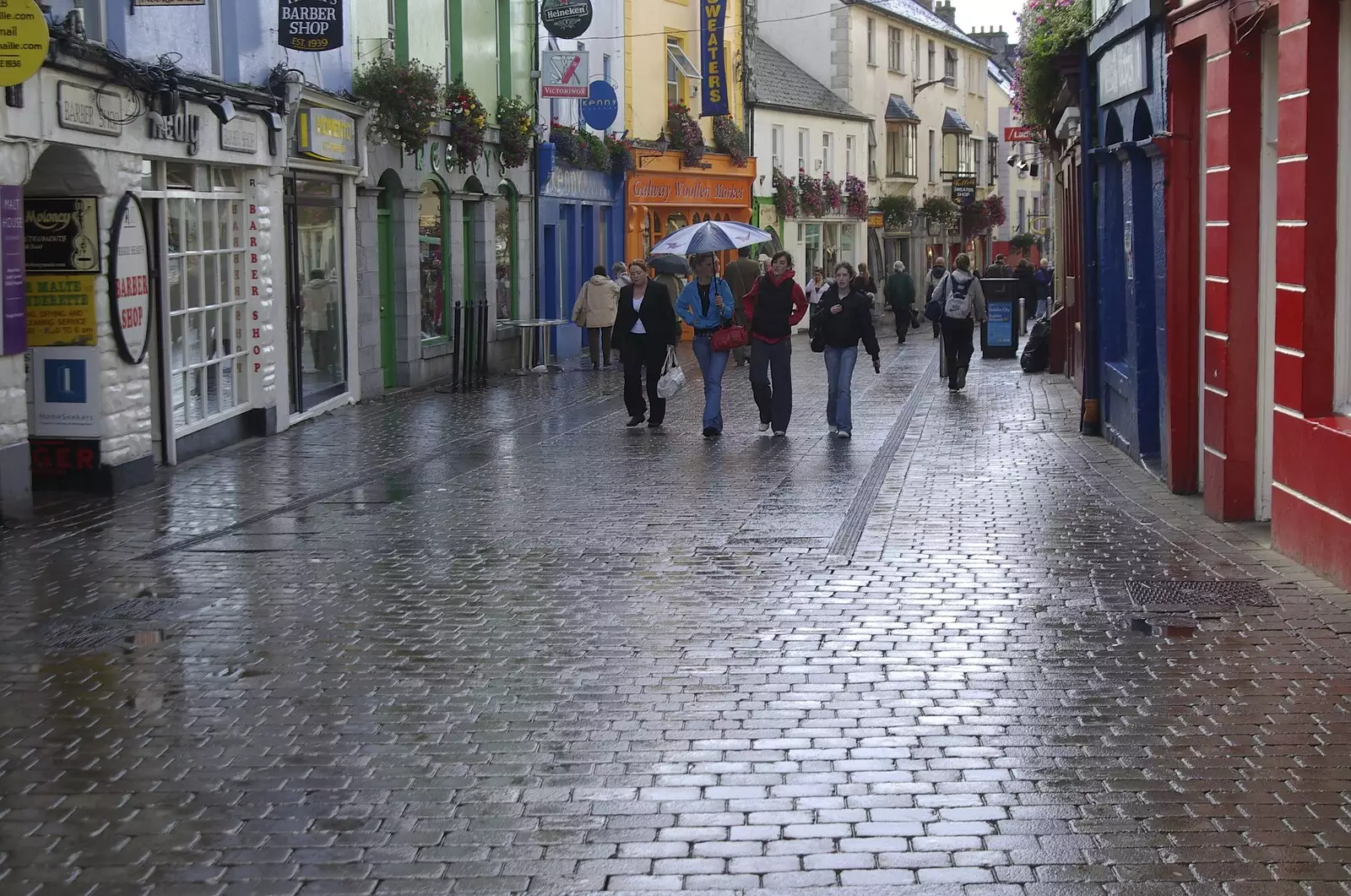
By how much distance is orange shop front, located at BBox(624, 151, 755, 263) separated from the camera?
38.3 meters

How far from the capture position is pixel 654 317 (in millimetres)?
18516

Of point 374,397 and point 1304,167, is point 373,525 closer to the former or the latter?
point 1304,167

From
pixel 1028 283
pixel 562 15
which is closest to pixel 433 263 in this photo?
pixel 562 15

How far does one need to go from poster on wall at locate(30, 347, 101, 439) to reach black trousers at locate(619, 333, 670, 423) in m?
5.98

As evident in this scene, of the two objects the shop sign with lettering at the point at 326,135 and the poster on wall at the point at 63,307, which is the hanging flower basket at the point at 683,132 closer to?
the shop sign with lettering at the point at 326,135

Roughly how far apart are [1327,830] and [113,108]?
1132cm

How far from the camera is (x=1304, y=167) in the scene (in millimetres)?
9922

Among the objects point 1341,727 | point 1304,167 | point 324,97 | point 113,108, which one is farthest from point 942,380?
point 1341,727

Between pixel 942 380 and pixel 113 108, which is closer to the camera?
pixel 113 108

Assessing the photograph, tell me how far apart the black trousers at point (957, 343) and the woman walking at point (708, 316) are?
20.9ft

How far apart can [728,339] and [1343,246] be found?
27.9ft

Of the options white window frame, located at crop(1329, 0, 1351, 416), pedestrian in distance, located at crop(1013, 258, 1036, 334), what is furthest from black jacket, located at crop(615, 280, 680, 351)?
A: pedestrian in distance, located at crop(1013, 258, 1036, 334)

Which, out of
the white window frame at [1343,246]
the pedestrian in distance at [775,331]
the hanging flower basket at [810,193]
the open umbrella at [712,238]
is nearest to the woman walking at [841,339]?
the pedestrian in distance at [775,331]

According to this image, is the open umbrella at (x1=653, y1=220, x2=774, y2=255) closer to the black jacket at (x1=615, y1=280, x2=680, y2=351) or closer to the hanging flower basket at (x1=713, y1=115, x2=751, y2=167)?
the black jacket at (x1=615, y1=280, x2=680, y2=351)
